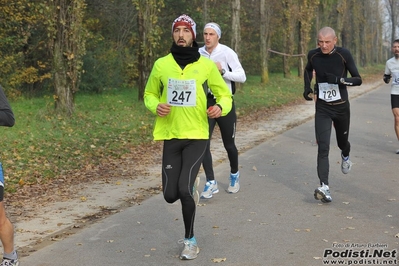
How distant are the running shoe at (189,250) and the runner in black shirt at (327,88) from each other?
9.06 feet

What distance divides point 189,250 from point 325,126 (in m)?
3.30

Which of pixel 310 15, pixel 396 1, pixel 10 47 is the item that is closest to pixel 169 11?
pixel 310 15

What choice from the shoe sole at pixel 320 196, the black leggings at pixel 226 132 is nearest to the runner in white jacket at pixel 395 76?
the shoe sole at pixel 320 196

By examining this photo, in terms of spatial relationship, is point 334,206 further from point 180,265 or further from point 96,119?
point 96,119

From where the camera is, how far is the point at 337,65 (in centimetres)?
895

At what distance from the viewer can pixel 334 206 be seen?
8617 mm

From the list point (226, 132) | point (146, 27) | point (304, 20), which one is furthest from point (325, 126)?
point (304, 20)

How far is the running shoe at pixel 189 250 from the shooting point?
6363 mm

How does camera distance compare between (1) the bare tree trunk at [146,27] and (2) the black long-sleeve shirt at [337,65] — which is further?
(1) the bare tree trunk at [146,27]

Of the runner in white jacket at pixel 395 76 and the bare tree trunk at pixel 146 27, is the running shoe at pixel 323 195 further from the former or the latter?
the bare tree trunk at pixel 146 27

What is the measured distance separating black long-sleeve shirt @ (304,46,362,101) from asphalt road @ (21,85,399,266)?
1.46 meters

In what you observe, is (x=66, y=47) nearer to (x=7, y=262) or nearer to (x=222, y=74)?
(x=222, y=74)

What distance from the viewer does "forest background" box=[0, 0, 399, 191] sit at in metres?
13.2

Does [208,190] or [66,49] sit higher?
[66,49]
